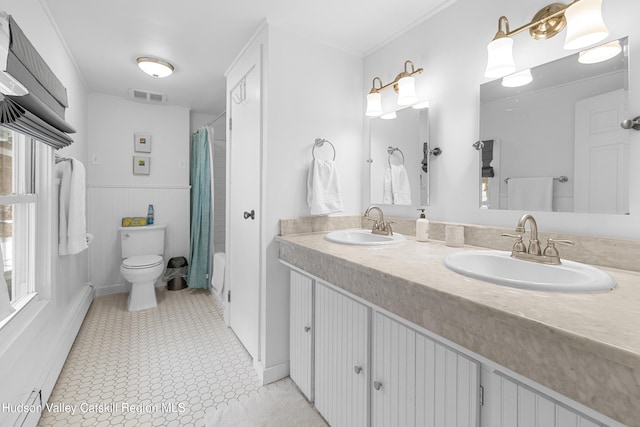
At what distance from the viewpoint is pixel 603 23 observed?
1000 millimetres

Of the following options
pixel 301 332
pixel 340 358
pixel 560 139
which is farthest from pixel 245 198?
pixel 560 139

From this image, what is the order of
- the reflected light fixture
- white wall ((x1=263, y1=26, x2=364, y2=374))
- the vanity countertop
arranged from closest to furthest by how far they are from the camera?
the vanity countertop < white wall ((x1=263, y1=26, x2=364, y2=374)) < the reflected light fixture

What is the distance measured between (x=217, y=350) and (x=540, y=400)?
1964mm

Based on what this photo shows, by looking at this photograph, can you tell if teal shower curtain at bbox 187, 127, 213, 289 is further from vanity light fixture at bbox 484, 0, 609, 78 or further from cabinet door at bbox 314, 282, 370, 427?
Answer: vanity light fixture at bbox 484, 0, 609, 78

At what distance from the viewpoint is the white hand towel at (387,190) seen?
1.91m

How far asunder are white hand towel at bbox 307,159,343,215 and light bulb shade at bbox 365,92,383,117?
442 mm

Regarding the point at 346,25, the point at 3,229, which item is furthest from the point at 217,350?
the point at 346,25

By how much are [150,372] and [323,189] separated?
5.18ft

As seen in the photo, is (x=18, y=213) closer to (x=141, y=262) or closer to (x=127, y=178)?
(x=141, y=262)

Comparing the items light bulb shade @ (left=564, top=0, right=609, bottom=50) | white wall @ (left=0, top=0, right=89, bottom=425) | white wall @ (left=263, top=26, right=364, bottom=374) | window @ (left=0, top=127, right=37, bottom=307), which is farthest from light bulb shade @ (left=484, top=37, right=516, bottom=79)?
window @ (left=0, top=127, right=37, bottom=307)

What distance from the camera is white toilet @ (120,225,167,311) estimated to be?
266 cm

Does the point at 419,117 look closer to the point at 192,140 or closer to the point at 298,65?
the point at 298,65

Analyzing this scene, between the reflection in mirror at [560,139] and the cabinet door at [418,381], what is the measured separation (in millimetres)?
809

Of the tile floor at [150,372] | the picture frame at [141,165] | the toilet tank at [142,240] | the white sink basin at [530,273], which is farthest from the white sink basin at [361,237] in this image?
the picture frame at [141,165]
